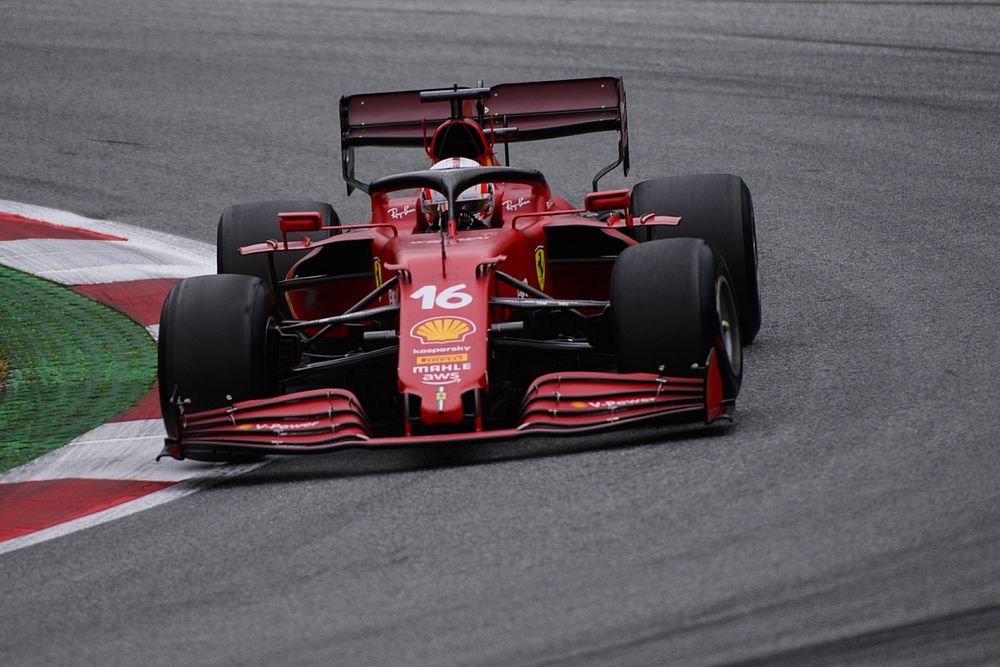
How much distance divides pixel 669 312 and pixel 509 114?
2.91m

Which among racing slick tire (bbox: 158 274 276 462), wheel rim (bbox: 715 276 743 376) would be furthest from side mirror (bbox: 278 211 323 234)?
wheel rim (bbox: 715 276 743 376)

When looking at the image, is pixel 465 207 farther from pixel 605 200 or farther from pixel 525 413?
pixel 525 413

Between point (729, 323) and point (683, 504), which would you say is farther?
point (729, 323)

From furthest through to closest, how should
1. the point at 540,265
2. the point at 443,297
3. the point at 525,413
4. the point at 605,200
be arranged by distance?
the point at 540,265
the point at 605,200
the point at 443,297
the point at 525,413

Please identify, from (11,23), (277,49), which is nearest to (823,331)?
(277,49)

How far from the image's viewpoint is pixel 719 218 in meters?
8.03

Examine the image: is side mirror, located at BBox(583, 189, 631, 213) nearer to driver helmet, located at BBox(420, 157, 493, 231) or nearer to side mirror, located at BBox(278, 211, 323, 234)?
driver helmet, located at BBox(420, 157, 493, 231)

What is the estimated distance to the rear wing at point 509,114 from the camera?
897cm

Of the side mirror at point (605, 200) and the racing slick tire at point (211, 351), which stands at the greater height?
the side mirror at point (605, 200)

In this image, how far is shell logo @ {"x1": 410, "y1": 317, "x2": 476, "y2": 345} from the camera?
6508 mm

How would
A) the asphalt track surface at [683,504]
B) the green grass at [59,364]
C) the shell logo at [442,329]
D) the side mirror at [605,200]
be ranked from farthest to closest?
the green grass at [59,364]
the side mirror at [605,200]
the shell logo at [442,329]
the asphalt track surface at [683,504]

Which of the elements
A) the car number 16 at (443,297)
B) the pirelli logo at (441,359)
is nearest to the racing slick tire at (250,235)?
the car number 16 at (443,297)

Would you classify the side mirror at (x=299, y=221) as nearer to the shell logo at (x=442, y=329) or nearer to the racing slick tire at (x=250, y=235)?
the shell logo at (x=442, y=329)

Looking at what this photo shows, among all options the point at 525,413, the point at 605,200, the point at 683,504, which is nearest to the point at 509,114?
the point at 605,200
